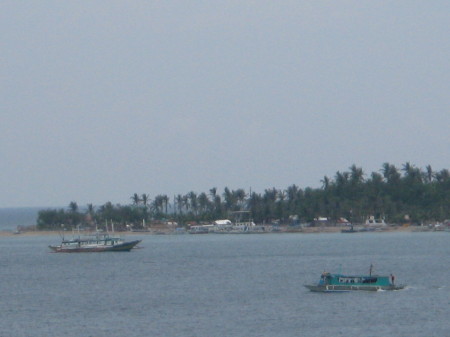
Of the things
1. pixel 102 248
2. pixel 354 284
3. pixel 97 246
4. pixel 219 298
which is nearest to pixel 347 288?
pixel 354 284

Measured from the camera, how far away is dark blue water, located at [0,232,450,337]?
66.1m

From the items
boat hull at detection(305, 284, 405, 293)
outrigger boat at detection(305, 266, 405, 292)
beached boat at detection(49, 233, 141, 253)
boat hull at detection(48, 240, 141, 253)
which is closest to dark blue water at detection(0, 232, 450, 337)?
boat hull at detection(305, 284, 405, 293)

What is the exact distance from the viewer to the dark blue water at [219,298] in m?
66.1

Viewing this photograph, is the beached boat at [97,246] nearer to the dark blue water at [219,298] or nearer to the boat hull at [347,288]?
the dark blue water at [219,298]

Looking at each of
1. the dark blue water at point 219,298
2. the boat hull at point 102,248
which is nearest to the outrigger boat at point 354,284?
the dark blue water at point 219,298

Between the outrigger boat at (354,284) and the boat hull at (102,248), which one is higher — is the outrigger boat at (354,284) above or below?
below

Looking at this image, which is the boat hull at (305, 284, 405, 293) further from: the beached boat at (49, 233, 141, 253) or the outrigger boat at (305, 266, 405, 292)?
the beached boat at (49, 233, 141, 253)

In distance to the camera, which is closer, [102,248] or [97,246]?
[102,248]

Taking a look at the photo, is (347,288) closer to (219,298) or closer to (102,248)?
(219,298)

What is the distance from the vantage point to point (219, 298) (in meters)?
83.6

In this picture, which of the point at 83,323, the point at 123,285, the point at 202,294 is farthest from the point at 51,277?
the point at 83,323

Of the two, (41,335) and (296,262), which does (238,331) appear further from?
(296,262)

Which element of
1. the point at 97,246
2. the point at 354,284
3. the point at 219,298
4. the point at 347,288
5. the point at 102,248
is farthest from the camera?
the point at 97,246

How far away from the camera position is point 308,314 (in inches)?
2813
